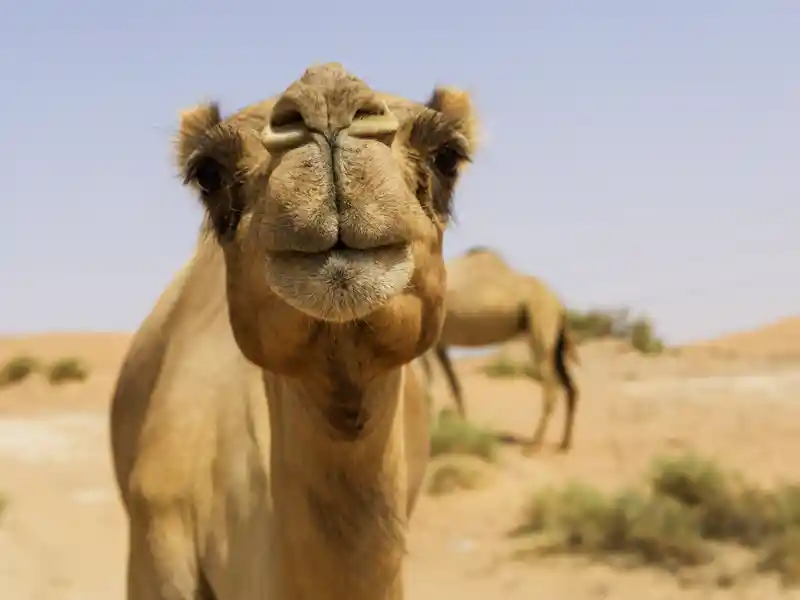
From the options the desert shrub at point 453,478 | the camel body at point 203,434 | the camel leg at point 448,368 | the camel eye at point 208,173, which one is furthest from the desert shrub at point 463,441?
the camel eye at point 208,173

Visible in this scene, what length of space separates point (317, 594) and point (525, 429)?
37.9 ft

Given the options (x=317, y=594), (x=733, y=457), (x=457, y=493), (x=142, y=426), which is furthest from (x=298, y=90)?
(x=733, y=457)

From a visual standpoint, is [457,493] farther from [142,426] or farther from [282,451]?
[282,451]

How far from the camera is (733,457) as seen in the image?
33.6 ft

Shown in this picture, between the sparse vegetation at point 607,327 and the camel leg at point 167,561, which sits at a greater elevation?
the camel leg at point 167,561

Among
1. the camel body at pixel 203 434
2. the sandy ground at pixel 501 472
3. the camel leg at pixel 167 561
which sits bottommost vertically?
the sandy ground at pixel 501 472

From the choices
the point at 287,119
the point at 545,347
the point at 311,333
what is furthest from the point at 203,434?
the point at 545,347

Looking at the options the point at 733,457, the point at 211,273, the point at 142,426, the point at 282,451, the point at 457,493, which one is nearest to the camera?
the point at 282,451

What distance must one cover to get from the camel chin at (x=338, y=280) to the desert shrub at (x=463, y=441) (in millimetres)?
8592

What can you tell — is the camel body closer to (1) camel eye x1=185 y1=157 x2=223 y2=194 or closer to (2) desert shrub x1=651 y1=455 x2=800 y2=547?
(1) camel eye x1=185 y1=157 x2=223 y2=194

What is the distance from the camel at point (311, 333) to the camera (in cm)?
186

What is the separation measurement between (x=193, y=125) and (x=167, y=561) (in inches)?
51.4

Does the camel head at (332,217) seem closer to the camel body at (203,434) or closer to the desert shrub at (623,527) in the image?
the camel body at (203,434)

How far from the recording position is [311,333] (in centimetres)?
206
